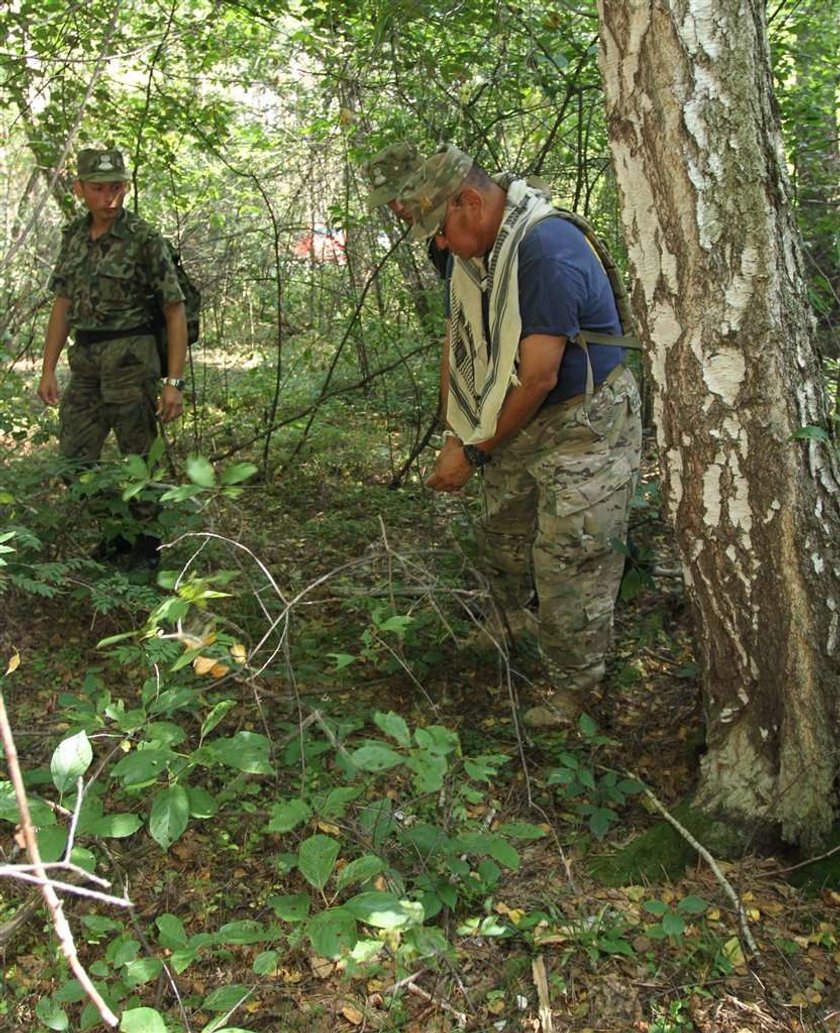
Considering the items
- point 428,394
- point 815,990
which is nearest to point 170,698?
point 815,990

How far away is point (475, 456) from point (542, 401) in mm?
467

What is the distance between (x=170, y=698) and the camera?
2252 millimetres

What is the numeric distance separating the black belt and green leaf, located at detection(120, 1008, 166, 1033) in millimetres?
3604

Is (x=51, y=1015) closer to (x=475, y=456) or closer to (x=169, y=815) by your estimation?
(x=169, y=815)

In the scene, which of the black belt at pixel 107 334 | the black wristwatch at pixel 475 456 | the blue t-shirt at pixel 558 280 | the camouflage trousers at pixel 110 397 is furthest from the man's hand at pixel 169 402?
the blue t-shirt at pixel 558 280

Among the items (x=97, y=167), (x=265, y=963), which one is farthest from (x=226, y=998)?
(x=97, y=167)

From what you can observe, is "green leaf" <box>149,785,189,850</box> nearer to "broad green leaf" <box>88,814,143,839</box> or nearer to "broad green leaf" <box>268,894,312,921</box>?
"broad green leaf" <box>88,814,143,839</box>

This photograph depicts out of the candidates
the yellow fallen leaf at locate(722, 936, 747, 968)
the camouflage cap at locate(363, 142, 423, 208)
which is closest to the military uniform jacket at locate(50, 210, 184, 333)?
the camouflage cap at locate(363, 142, 423, 208)

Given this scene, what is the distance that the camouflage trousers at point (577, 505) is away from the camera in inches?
133

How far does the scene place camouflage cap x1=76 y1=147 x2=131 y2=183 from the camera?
4.41 meters

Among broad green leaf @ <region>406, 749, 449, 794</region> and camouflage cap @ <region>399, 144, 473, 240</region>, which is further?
camouflage cap @ <region>399, 144, 473, 240</region>

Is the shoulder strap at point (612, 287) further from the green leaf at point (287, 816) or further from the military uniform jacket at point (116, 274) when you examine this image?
the military uniform jacket at point (116, 274)

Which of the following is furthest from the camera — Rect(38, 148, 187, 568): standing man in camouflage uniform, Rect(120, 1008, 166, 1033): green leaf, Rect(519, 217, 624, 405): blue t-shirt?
Rect(38, 148, 187, 568): standing man in camouflage uniform

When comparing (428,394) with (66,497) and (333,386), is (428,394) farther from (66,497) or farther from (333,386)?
(66,497)
